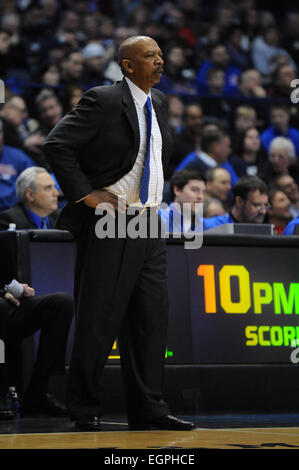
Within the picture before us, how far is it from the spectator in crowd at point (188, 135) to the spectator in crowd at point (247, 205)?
3.29 meters

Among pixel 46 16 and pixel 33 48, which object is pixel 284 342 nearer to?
pixel 33 48

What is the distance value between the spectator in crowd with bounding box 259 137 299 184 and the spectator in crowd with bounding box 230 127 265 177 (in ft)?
0.59

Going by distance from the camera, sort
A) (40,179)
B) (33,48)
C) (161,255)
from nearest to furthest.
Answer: (161,255)
(40,179)
(33,48)

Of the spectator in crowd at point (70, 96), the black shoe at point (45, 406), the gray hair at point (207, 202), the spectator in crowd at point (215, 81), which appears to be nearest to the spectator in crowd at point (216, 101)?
the spectator in crowd at point (215, 81)

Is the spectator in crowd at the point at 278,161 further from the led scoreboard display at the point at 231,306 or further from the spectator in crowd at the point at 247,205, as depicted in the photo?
the led scoreboard display at the point at 231,306

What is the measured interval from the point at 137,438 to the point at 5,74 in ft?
28.9

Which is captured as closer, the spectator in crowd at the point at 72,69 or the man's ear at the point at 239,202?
the man's ear at the point at 239,202

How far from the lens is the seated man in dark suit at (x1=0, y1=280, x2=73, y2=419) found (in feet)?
19.4

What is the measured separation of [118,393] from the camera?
6277mm

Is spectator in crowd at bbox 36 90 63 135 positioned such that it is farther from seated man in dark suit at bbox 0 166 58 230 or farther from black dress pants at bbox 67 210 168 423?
black dress pants at bbox 67 210 168 423

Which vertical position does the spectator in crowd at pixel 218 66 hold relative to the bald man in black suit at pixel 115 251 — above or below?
above

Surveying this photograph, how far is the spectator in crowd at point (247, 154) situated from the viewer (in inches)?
469

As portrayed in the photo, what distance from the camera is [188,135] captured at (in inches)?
467
